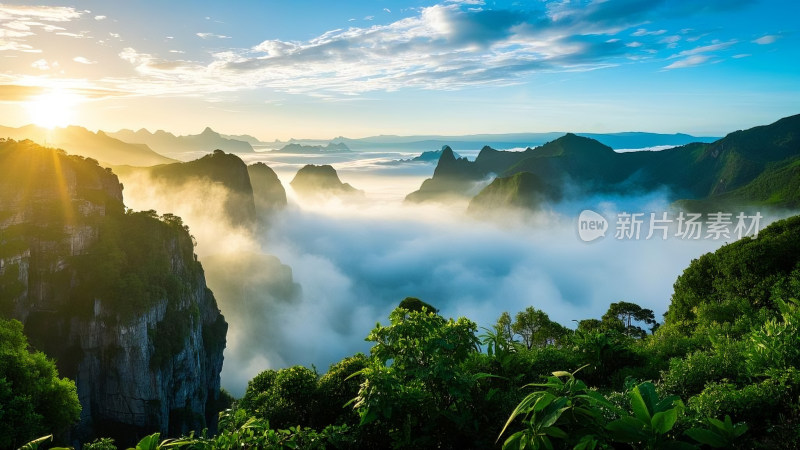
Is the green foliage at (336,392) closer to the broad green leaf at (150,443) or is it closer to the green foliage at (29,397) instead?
the broad green leaf at (150,443)

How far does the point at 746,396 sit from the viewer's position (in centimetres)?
791

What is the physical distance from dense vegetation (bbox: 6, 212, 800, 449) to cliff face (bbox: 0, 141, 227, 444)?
5389 centimetres

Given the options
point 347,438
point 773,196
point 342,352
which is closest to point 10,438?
point 347,438

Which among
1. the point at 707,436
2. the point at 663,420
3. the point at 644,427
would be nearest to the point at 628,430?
the point at 644,427

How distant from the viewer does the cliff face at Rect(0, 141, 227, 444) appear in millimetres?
55000

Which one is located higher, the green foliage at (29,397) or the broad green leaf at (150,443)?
the broad green leaf at (150,443)

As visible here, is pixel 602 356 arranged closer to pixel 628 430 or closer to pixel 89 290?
pixel 628 430

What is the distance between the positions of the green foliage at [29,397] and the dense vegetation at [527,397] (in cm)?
1863

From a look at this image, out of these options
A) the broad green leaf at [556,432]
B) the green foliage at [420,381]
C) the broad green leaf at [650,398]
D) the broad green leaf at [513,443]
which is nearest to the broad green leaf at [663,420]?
the broad green leaf at [650,398]

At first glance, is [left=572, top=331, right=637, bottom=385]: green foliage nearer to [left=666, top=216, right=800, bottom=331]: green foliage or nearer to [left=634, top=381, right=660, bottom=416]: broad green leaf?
[left=634, top=381, right=660, bottom=416]: broad green leaf

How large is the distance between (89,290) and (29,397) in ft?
124

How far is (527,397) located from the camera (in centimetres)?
464

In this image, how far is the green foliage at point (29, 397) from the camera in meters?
24.7

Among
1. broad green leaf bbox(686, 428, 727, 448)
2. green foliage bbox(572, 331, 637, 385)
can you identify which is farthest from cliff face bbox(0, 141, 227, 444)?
broad green leaf bbox(686, 428, 727, 448)
